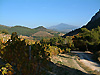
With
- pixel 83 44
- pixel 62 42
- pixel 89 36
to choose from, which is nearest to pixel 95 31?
pixel 89 36

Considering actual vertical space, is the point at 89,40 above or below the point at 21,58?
above

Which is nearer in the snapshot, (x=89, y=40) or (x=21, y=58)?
(x=21, y=58)

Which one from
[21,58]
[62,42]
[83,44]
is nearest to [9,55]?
[21,58]

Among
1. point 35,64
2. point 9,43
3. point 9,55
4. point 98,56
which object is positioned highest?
point 9,43

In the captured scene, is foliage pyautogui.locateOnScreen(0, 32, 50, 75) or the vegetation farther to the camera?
the vegetation

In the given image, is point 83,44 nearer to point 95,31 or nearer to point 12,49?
point 95,31

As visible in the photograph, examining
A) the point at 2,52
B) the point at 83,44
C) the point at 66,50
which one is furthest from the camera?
the point at 83,44

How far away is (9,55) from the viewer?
770cm

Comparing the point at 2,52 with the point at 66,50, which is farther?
the point at 66,50

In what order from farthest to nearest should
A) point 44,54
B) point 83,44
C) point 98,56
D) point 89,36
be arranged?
point 83,44 → point 89,36 → point 98,56 → point 44,54

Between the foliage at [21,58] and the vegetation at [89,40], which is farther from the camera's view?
the vegetation at [89,40]

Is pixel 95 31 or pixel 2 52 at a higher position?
pixel 95 31

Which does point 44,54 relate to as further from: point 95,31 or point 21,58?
point 95,31

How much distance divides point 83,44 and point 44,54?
35.6 meters
